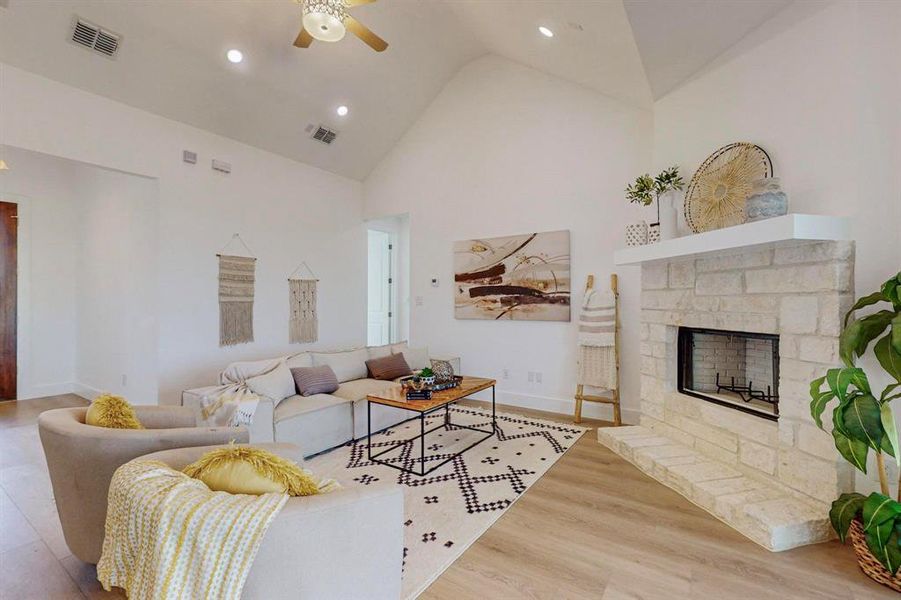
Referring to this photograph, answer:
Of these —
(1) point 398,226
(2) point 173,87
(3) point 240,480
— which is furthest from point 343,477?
(1) point 398,226

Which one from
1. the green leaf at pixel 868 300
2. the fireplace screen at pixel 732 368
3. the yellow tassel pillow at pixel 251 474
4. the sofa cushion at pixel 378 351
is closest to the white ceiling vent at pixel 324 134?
the sofa cushion at pixel 378 351

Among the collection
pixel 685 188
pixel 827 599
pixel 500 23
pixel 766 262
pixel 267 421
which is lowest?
pixel 827 599

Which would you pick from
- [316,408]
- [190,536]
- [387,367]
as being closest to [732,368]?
[387,367]

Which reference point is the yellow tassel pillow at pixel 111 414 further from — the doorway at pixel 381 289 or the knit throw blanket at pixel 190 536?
the doorway at pixel 381 289

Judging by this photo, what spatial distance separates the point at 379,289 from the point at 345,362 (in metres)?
3.26

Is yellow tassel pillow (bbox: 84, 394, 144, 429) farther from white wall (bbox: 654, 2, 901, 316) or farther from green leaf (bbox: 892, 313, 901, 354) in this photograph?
white wall (bbox: 654, 2, 901, 316)

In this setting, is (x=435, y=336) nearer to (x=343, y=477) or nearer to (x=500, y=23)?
(x=343, y=477)

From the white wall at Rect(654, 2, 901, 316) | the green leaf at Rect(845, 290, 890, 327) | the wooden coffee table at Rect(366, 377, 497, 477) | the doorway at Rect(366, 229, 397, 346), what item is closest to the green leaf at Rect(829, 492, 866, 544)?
the green leaf at Rect(845, 290, 890, 327)

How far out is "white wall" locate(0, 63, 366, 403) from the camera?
3589 millimetres

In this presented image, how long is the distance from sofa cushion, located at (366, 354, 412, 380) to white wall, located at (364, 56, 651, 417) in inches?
40.8

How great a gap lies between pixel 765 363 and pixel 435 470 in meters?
2.52

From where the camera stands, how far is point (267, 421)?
312 centimetres

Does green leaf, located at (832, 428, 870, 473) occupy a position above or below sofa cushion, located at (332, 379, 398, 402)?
above

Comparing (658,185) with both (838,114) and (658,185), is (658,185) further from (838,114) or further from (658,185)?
(838,114)
